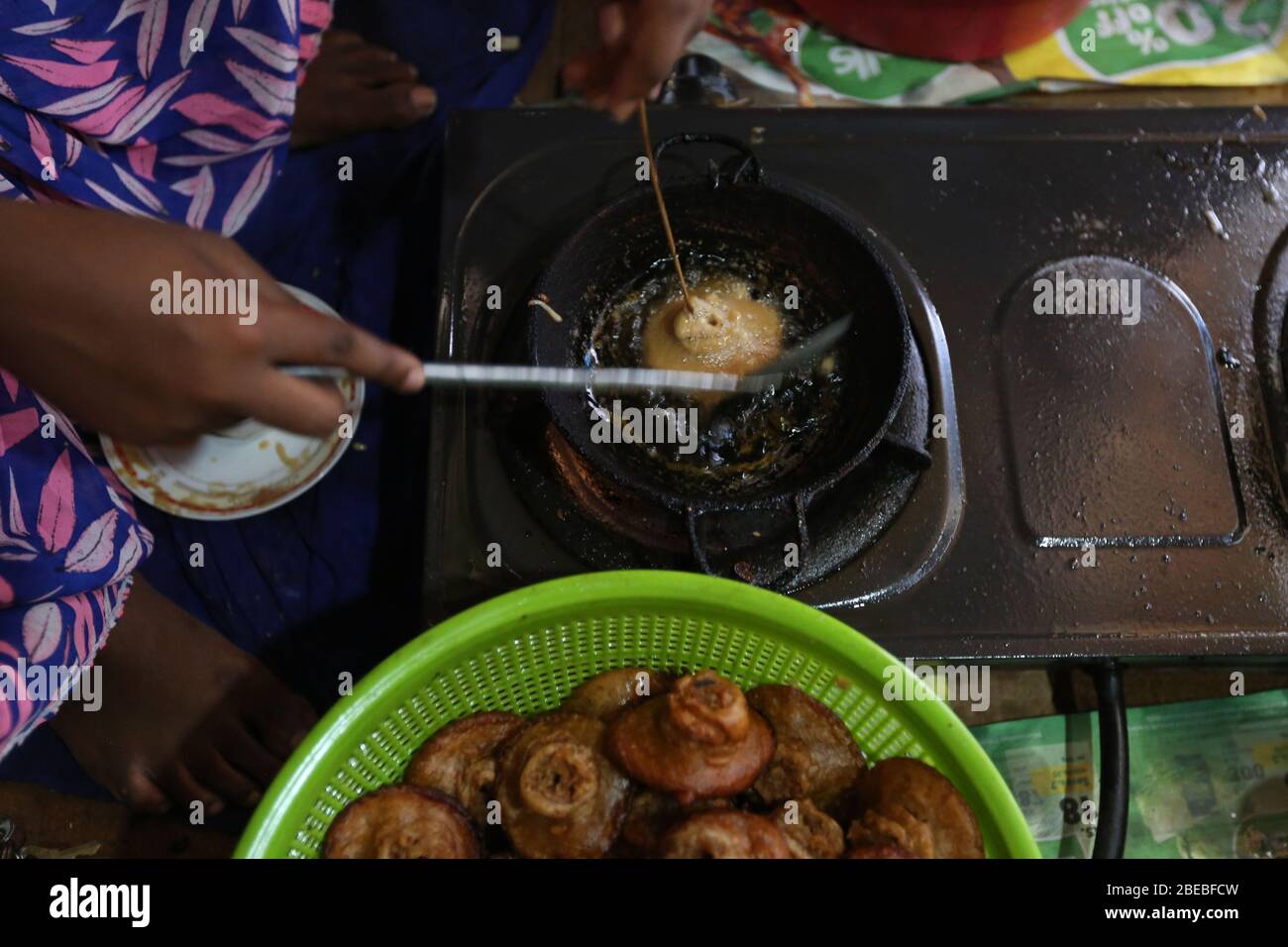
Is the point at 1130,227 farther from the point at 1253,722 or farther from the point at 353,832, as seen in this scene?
the point at 353,832

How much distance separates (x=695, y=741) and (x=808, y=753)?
0.58 ft

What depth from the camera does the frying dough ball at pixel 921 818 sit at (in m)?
0.92

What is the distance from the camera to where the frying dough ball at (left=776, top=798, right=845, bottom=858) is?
37.6 inches

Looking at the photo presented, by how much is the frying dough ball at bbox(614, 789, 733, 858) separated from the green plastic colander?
16 centimetres

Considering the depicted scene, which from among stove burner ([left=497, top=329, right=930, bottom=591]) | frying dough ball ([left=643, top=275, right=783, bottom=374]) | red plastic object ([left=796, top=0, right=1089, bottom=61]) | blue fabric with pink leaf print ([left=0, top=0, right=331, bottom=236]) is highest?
red plastic object ([left=796, top=0, right=1089, bottom=61])

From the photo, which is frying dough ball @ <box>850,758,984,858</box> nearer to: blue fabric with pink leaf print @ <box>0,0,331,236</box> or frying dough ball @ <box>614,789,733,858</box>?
frying dough ball @ <box>614,789,733,858</box>

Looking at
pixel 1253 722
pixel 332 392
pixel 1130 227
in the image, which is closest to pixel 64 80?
pixel 332 392

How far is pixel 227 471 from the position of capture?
171cm

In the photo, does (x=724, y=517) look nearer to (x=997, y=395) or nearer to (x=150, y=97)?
(x=997, y=395)

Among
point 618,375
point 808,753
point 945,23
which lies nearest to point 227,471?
point 618,375

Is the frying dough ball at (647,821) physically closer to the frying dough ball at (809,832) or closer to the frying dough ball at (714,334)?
the frying dough ball at (809,832)

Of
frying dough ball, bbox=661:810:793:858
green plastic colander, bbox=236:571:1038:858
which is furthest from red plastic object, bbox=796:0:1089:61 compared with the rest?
frying dough ball, bbox=661:810:793:858

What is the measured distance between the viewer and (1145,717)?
64.0 inches
